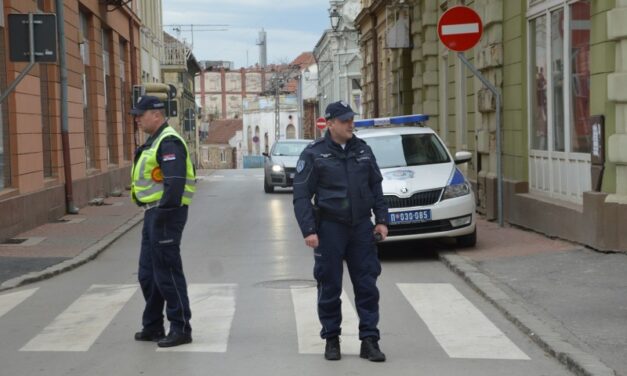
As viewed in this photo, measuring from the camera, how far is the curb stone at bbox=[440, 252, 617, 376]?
669cm

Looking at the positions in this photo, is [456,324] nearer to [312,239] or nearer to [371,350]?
[371,350]

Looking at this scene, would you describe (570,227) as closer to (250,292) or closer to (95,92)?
(250,292)

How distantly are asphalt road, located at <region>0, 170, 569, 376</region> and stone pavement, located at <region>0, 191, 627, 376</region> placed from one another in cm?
19

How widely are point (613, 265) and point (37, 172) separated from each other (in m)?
11.1

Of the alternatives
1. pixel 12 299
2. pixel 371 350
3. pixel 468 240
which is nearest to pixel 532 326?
pixel 371 350

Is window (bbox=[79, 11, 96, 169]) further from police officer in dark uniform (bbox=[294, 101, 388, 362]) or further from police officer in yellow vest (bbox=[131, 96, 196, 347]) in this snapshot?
police officer in dark uniform (bbox=[294, 101, 388, 362])

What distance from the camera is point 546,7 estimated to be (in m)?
14.8

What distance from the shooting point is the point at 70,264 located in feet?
41.5

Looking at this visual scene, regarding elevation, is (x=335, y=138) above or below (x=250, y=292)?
above

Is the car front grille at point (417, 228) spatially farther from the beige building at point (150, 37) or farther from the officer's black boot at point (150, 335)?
the beige building at point (150, 37)

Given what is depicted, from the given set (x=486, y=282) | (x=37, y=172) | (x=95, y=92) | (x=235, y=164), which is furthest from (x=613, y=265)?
(x=235, y=164)

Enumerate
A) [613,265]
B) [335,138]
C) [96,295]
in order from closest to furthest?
[335,138] < [96,295] < [613,265]

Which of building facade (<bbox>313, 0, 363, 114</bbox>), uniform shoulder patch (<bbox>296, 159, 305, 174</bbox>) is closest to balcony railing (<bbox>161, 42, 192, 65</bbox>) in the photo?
building facade (<bbox>313, 0, 363, 114</bbox>)

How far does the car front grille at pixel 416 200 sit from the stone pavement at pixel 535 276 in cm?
72
